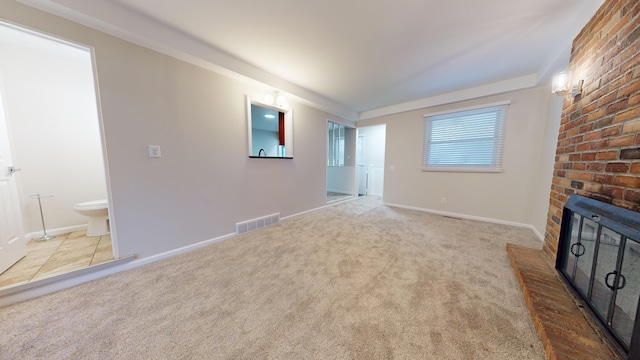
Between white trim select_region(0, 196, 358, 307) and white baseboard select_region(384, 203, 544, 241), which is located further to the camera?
white baseboard select_region(384, 203, 544, 241)

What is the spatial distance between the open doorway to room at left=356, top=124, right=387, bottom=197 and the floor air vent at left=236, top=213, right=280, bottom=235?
136 inches

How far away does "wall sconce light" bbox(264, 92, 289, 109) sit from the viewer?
2932mm

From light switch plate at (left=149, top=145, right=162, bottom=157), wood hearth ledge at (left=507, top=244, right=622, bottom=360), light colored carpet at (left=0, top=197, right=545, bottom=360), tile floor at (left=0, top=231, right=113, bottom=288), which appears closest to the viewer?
wood hearth ledge at (left=507, top=244, right=622, bottom=360)

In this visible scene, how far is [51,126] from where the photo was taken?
2.37m

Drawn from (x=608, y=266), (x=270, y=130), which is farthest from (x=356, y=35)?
(x=270, y=130)

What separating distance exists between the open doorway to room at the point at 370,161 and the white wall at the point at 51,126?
553 cm

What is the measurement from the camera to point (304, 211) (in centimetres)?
383

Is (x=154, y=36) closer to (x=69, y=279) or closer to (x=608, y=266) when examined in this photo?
(x=69, y=279)

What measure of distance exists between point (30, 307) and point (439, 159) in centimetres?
542

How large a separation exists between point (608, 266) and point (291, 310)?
2026 mm

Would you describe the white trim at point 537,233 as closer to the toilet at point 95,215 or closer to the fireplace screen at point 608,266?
the fireplace screen at point 608,266

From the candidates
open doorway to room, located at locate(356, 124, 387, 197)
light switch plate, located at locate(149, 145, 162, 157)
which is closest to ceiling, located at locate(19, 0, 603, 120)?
light switch plate, located at locate(149, 145, 162, 157)

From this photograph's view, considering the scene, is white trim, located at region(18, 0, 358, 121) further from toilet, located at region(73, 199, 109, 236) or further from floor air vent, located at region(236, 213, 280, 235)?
floor air vent, located at region(236, 213, 280, 235)

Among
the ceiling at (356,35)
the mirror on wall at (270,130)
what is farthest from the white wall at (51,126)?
the mirror on wall at (270,130)
